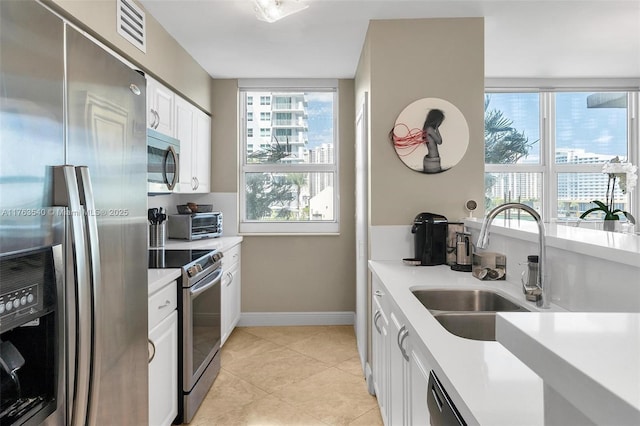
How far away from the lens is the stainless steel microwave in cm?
251

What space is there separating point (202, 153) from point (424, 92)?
2126 mm

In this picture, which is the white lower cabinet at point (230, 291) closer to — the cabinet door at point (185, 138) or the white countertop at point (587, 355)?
the cabinet door at point (185, 138)

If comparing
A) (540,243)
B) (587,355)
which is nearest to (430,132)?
(540,243)

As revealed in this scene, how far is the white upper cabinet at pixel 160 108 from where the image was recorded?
2568 millimetres

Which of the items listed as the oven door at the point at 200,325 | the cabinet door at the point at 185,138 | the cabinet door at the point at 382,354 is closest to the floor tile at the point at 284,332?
the oven door at the point at 200,325

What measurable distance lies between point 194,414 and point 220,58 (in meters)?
2.78

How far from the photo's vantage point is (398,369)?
5.42ft

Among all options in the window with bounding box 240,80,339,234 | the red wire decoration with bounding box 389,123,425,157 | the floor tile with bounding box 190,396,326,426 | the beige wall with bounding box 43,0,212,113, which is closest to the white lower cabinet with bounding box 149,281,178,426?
the floor tile with bounding box 190,396,326,426

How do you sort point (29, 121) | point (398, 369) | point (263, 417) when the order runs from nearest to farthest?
point (29, 121)
point (398, 369)
point (263, 417)

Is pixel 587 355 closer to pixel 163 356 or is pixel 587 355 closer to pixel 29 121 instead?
A: pixel 29 121

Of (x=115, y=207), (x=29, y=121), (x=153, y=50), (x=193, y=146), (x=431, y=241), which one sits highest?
(x=153, y=50)

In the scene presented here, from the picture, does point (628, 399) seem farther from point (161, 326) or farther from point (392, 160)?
point (392, 160)

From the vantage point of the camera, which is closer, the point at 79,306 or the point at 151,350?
the point at 79,306

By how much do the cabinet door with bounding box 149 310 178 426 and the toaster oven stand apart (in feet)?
4.36
